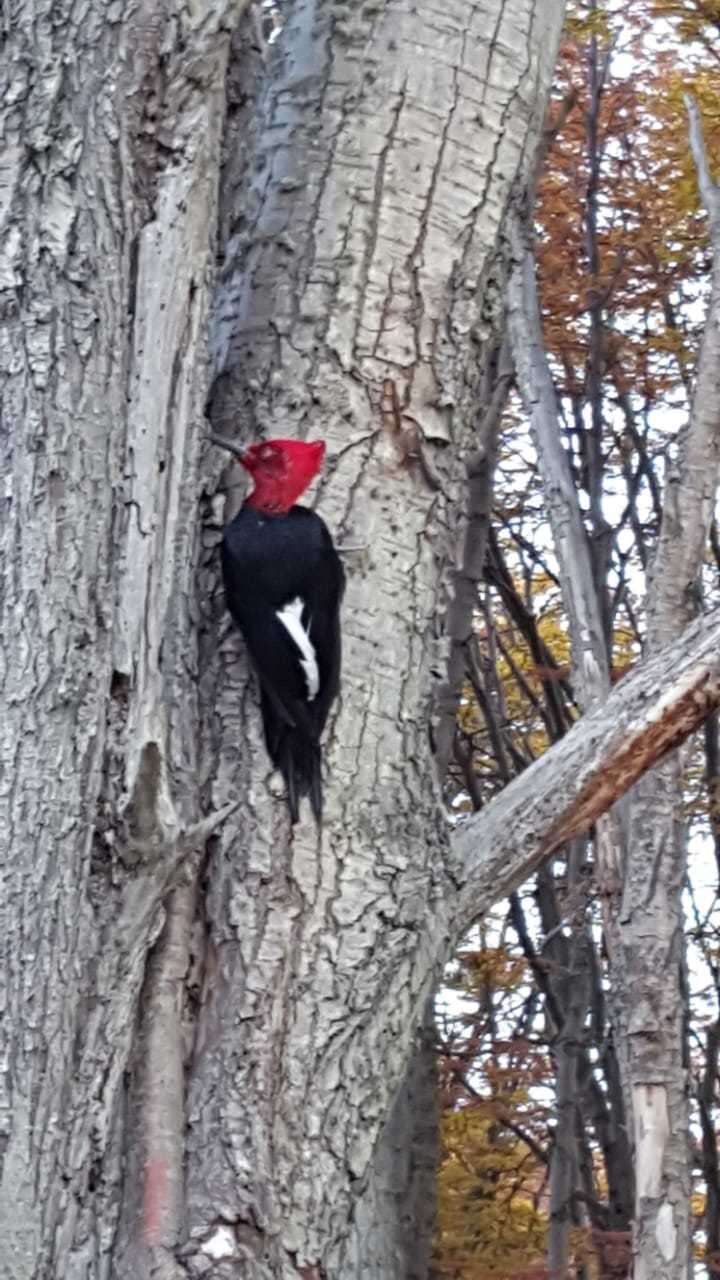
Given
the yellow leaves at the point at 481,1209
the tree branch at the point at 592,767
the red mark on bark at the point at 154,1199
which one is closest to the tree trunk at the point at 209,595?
the red mark on bark at the point at 154,1199

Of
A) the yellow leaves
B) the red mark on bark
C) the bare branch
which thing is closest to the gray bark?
the red mark on bark

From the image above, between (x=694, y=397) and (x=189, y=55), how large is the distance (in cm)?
272

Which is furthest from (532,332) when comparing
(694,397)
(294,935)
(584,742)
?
(294,935)

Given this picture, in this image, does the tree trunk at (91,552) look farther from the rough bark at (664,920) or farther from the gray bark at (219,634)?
the rough bark at (664,920)

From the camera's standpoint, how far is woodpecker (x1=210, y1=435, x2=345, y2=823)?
100.0 inches

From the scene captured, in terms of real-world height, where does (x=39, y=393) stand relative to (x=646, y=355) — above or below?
below

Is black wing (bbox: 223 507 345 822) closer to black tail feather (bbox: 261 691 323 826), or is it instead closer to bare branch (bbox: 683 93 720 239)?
black tail feather (bbox: 261 691 323 826)

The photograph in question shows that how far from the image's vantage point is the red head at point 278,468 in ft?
8.43

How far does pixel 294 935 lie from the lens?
2.48m

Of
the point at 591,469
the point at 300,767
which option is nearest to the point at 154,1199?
the point at 300,767

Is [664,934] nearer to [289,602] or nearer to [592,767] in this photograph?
[592,767]

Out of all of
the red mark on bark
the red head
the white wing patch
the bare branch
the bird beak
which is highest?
the bare branch

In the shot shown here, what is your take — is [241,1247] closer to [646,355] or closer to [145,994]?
[145,994]

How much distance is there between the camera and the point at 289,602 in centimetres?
262
